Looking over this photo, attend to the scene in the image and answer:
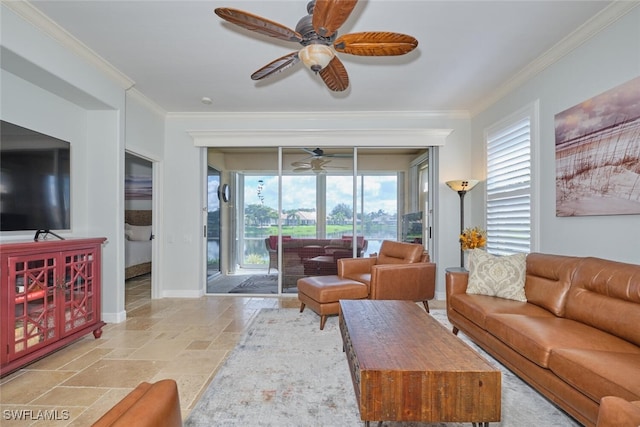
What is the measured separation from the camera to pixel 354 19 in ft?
8.20

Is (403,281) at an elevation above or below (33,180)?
below

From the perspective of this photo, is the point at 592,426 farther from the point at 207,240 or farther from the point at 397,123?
the point at 207,240

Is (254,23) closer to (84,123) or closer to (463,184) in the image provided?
(84,123)

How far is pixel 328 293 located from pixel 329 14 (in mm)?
2550

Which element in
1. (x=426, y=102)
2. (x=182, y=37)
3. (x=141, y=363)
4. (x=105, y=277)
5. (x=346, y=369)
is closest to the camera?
(x=346, y=369)

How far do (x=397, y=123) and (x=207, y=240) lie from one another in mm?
3551

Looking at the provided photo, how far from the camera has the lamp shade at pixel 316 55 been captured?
6.72 feet

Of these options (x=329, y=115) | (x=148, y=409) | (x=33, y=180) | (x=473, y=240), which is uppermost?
(x=329, y=115)

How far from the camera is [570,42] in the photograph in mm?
2756

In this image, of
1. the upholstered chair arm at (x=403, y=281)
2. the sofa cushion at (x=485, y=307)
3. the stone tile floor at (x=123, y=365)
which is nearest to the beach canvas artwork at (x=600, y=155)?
the sofa cushion at (x=485, y=307)

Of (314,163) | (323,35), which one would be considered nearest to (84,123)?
(314,163)

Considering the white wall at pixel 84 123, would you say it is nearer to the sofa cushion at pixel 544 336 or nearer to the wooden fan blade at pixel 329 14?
the wooden fan blade at pixel 329 14

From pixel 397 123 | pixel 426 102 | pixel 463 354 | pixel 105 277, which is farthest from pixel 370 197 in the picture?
pixel 105 277

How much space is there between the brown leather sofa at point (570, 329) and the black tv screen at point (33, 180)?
400 cm
